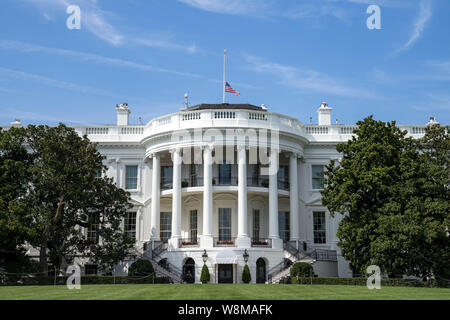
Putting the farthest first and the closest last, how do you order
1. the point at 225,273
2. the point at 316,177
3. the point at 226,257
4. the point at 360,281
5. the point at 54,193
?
the point at 316,177, the point at 225,273, the point at 226,257, the point at 54,193, the point at 360,281

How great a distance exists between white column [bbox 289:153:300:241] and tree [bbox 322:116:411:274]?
327 inches

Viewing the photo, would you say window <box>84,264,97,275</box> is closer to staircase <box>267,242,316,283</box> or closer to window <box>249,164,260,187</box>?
window <box>249,164,260,187</box>

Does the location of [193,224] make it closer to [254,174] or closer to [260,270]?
[254,174]

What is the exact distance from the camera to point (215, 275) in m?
39.2

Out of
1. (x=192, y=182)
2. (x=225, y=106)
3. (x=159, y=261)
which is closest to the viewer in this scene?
(x=159, y=261)

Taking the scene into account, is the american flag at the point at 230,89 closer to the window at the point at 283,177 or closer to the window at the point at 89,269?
the window at the point at 283,177

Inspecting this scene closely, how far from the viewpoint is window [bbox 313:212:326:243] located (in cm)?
4566

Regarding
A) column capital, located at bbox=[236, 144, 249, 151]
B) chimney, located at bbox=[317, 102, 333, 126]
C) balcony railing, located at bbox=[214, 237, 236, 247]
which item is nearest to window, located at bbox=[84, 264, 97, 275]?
balcony railing, located at bbox=[214, 237, 236, 247]

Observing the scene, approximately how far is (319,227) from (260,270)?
25.3 feet

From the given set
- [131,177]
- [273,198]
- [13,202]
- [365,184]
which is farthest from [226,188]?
[13,202]

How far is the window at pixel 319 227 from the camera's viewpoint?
4566 cm

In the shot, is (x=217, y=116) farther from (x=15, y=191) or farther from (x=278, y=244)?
(x=15, y=191)

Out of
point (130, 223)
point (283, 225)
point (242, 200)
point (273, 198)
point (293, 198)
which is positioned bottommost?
point (283, 225)

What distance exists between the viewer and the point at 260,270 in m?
40.5
